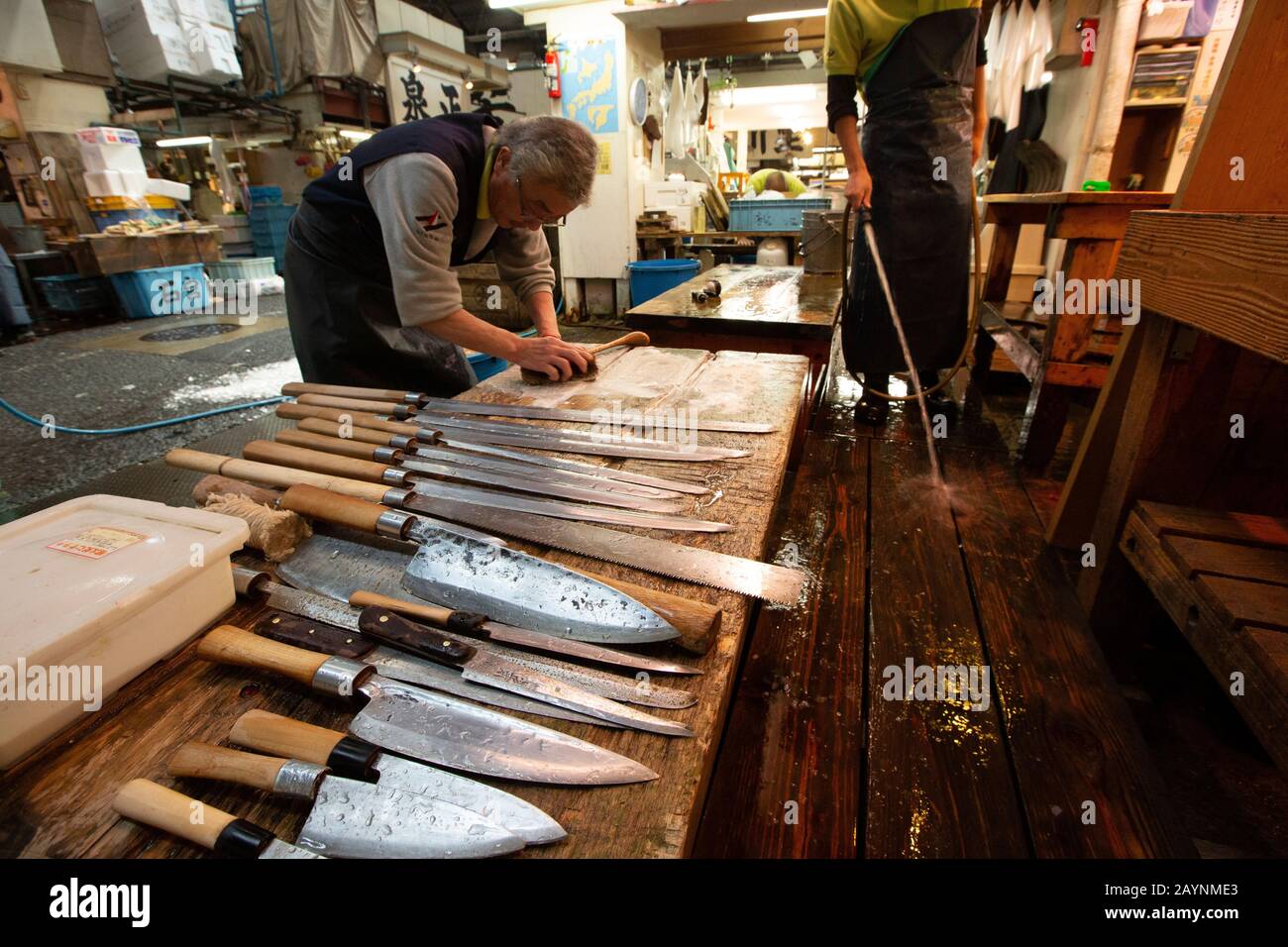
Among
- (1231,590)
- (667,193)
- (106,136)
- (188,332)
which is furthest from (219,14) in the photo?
(1231,590)

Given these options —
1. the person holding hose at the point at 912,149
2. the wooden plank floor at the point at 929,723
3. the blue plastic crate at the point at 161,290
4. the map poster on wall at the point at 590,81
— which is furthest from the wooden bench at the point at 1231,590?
the blue plastic crate at the point at 161,290

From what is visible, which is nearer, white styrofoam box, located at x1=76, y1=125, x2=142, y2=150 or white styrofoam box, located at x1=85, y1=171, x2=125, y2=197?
Result: white styrofoam box, located at x1=76, y1=125, x2=142, y2=150

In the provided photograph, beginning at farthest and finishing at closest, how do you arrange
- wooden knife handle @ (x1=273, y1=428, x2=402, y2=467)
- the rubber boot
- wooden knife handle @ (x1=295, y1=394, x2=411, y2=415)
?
the rubber boot → wooden knife handle @ (x1=295, y1=394, x2=411, y2=415) → wooden knife handle @ (x1=273, y1=428, x2=402, y2=467)

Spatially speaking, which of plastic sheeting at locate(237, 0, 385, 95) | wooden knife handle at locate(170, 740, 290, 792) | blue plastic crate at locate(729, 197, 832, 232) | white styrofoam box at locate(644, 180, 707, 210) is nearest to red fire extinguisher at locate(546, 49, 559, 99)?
white styrofoam box at locate(644, 180, 707, 210)

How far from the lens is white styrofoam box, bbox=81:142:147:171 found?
812cm

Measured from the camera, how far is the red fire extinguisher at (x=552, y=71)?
7.43 meters

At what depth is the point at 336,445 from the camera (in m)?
1.53

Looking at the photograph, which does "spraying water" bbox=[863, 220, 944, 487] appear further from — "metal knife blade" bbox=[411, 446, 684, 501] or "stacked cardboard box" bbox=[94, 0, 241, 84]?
"stacked cardboard box" bbox=[94, 0, 241, 84]

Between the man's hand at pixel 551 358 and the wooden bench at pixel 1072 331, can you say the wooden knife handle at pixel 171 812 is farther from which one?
the wooden bench at pixel 1072 331

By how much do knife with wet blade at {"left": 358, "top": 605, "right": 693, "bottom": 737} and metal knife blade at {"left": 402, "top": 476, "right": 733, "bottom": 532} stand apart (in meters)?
0.39

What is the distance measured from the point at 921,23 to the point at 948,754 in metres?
3.57

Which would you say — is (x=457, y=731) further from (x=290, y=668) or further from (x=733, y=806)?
(x=733, y=806)

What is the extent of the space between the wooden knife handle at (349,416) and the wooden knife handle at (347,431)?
0.9 inches
